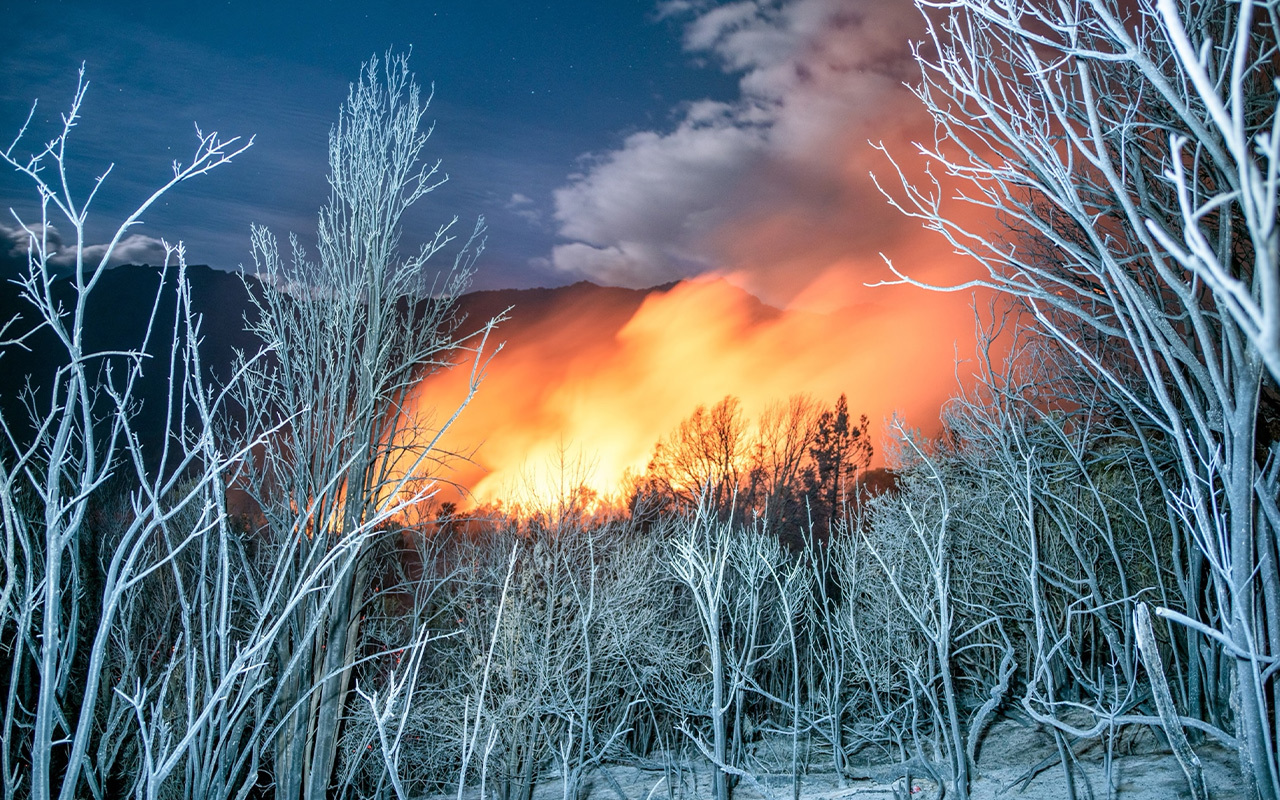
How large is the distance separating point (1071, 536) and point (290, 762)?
1242cm

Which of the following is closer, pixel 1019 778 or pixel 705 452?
pixel 1019 778

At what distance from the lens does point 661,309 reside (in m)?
46.9

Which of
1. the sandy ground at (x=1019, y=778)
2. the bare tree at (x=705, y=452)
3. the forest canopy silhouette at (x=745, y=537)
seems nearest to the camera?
the forest canopy silhouette at (x=745, y=537)

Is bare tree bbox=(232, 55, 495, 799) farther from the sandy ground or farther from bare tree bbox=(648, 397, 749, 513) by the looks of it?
bare tree bbox=(648, 397, 749, 513)

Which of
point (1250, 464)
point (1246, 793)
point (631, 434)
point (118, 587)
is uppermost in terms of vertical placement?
point (631, 434)

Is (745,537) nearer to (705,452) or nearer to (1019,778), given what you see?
(1019,778)

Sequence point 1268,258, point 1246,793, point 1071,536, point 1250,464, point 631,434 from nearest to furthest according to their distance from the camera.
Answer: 1. point 1268,258
2. point 1250,464
3. point 1246,793
4. point 1071,536
5. point 631,434

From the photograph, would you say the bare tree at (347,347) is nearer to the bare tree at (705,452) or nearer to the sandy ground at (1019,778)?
the sandy ground at (1019,778)

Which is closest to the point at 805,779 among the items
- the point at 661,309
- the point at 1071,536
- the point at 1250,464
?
the point at 1071,536

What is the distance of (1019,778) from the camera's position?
1218cm

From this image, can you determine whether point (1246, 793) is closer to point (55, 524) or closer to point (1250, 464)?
point (1250, 464)

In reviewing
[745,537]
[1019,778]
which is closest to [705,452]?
[745,537]

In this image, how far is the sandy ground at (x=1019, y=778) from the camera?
1011 cm

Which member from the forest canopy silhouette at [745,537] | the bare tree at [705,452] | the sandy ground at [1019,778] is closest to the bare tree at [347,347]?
the forest canopy silhouette at [745,537]
